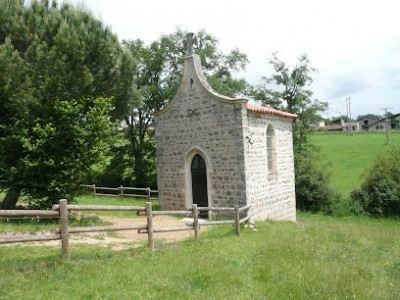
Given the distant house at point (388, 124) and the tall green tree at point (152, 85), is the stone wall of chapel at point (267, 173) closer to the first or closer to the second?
the tall green tree at point (152, 85)

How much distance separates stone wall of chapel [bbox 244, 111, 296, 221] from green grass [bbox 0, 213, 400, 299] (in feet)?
16.6

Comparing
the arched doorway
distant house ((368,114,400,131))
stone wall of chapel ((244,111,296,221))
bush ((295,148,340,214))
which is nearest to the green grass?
stone wall of chapel ((244,111,296,221))

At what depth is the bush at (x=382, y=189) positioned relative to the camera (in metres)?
21.9

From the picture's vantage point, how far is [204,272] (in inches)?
267

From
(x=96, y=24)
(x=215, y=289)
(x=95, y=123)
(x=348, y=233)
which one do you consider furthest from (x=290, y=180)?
(x=215, y=289)

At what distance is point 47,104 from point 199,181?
6826mm

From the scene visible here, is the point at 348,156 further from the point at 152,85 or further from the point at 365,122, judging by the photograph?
the point at 365,122

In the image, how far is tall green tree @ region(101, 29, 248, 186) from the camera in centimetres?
2750

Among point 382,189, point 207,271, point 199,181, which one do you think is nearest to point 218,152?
point 199,181

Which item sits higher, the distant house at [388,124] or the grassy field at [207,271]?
the distant house at [388,124]

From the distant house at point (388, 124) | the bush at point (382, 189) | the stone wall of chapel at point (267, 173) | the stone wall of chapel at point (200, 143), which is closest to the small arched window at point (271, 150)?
the stone wall of chapel at point (267, 173)

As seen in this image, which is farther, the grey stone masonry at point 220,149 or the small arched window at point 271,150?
the small arched window at point 271,150

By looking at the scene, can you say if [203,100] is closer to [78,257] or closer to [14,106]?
[14,106]

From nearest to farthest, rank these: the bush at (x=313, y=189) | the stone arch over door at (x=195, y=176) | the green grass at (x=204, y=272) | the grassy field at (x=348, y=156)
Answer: the green grass at (x=204, y=272) → the stone arch over door at (x=195, y=176) → the bush at (x=313, y=189) → the grassy field at (x=348, y=156)
